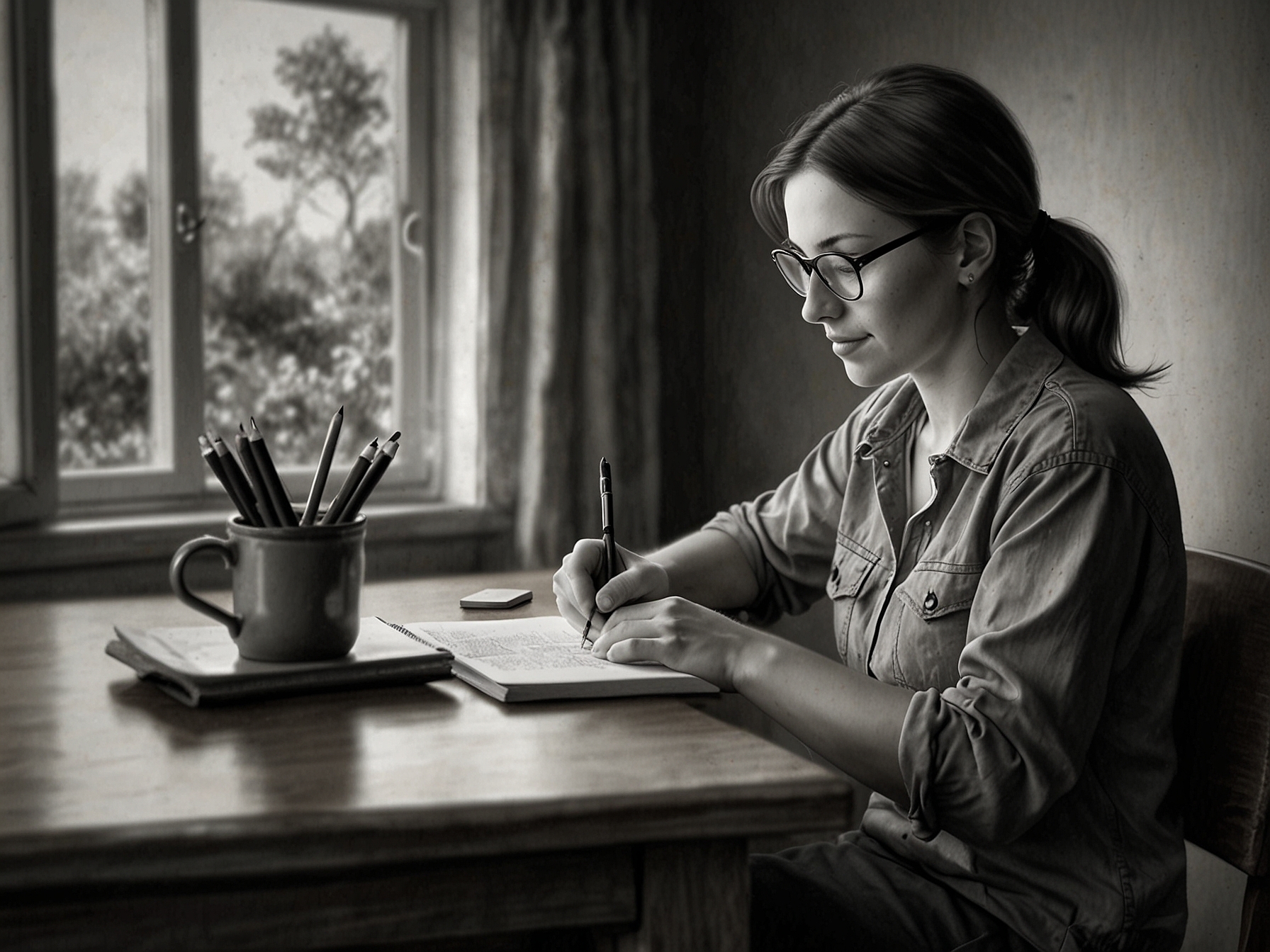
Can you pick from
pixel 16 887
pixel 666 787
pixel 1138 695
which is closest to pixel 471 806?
pixel 666 787

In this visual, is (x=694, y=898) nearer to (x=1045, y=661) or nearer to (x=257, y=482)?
(x=1045, y=661)

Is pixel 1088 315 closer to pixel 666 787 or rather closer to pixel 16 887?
pixel 666 787

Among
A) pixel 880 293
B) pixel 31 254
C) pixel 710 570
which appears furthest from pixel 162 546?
pixel 880 293

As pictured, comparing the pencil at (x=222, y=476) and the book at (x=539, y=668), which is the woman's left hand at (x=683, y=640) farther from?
the pencil at (x=222, y=476)

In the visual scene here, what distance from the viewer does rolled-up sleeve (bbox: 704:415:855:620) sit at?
159cm

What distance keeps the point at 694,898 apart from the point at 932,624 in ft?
1.53

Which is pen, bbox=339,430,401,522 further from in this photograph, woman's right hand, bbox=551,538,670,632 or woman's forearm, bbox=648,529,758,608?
woman's forearm, bbox=648,529,758,608

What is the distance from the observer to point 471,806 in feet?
2.62

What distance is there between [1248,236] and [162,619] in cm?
136

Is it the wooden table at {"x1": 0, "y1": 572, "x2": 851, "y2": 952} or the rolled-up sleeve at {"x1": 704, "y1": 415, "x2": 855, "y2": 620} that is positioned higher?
the rolled-up sleeve at {"x1": 704, "y1": 415, "x2": 855, "y2": 620}

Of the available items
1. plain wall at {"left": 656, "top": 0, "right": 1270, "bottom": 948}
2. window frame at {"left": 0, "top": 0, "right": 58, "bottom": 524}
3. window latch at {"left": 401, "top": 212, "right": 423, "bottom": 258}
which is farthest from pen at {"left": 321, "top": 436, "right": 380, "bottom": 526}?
window latch at {"left": 401, "top": 212, "right": 423, "bottom": 258}

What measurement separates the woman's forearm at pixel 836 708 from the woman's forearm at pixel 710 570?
0.39 m

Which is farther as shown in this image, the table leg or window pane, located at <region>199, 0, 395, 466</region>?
window pane, located at <region>199, 0, 395, 466</region>

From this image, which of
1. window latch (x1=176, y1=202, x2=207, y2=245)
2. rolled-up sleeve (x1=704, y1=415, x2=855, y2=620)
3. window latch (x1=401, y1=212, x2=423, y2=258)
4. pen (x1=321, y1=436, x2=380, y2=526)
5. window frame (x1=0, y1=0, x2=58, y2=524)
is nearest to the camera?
pen (x1=321, y1=436, x2=380, y2=526)
